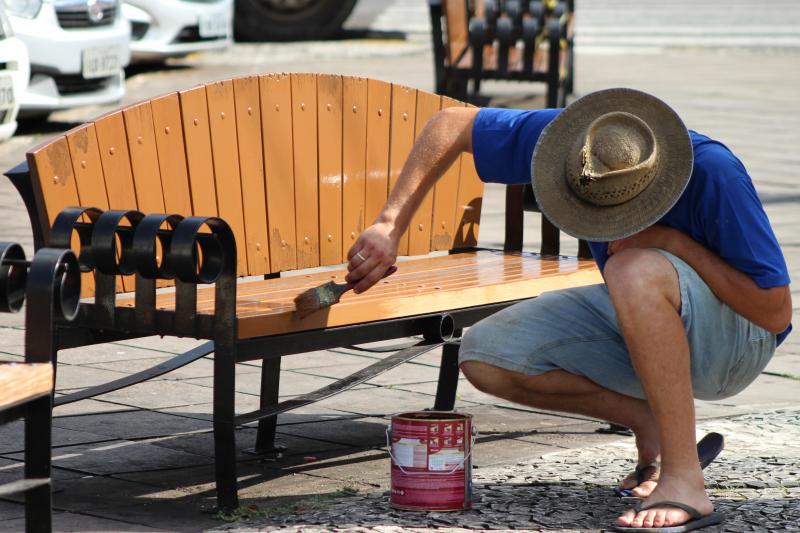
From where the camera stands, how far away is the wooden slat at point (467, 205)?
210 inches

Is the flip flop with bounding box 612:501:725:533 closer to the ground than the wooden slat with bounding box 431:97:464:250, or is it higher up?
closer to the ground

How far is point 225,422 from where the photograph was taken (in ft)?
12.2

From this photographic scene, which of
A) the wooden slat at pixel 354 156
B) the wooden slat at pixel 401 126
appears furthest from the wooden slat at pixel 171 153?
the wooden slat at pixel 401 126

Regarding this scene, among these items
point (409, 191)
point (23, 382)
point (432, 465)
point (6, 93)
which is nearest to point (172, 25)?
point (6, 93)

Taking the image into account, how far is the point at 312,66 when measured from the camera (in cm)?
1602

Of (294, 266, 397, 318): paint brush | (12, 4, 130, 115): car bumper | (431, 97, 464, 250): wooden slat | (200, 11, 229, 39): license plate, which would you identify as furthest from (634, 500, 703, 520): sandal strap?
(200, 11, 229, 39): license plate

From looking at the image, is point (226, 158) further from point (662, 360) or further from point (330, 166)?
point (662, 360)

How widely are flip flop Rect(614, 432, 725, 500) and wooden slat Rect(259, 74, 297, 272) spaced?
126cm

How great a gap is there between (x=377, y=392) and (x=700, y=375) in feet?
5.75

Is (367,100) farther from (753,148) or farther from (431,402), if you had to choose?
(753,148)

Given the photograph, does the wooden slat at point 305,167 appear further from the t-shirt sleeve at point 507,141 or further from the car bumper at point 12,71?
the car bumper at point 12,71

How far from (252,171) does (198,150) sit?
211 mm

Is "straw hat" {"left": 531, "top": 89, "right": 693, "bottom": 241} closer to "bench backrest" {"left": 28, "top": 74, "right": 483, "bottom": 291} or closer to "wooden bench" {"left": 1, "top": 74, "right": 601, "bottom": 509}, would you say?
"wooden bench" {"left": 1, "top": 74, "right": 601, "bottom": 509}

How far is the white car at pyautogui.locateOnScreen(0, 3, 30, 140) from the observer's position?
901 centimetres
